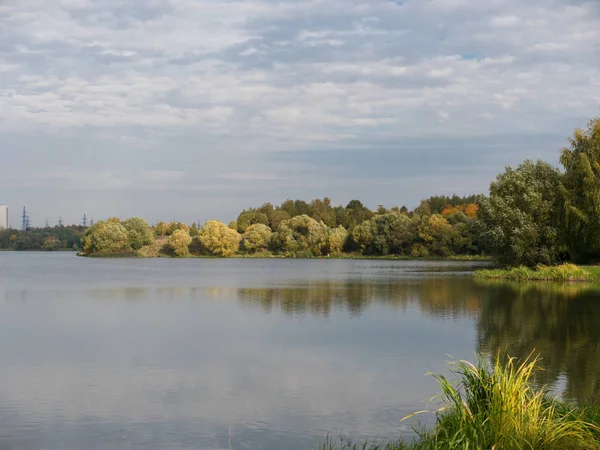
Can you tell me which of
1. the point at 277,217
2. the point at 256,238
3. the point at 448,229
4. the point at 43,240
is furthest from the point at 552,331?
the point at 43,240

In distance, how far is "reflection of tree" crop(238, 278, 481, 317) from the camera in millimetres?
25516

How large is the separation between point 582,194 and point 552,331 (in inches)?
1007

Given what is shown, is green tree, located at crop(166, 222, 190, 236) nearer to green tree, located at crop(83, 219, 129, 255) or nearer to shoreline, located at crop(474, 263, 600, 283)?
green tree, located at crop(83, 219, 129, 255)

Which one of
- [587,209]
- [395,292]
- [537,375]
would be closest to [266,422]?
[537,375]

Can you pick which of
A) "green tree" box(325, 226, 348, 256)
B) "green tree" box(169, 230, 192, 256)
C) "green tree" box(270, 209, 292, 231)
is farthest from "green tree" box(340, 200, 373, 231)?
"green tree" box(169, 230, 192, 256)

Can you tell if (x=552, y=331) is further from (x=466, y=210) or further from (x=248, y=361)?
(x=466, y=210)

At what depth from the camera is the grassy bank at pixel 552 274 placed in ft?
129

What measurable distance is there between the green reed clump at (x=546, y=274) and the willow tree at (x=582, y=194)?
2270 mm

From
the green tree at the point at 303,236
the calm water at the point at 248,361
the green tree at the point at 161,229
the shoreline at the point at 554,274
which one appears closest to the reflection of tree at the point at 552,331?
the calm water at the point at 248,361

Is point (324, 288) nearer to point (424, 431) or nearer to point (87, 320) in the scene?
point (87, 320)

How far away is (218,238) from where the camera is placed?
322ft

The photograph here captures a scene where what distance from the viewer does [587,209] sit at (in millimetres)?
40719

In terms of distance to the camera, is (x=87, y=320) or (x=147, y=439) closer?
(x=147, y=439)

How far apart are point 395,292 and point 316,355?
18425 millimetres
